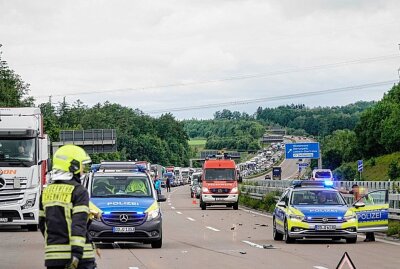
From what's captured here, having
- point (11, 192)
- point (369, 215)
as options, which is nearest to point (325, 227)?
point (369, 215)

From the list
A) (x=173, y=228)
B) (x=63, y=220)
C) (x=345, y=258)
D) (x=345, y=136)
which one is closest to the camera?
(x=63, y=220)

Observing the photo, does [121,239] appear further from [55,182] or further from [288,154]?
[288,154]

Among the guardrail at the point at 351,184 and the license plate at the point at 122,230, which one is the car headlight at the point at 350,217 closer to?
the license plate at the point at 122,230

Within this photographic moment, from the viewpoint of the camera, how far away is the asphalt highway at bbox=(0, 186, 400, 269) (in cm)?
1733

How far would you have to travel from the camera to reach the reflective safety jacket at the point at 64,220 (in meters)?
7.99

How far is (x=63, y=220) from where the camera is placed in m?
8.14

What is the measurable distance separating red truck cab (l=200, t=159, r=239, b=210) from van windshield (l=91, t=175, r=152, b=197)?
2538 centimetres

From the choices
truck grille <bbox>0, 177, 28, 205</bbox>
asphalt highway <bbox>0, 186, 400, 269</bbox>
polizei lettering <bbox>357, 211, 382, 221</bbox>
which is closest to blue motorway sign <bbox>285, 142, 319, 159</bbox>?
asphalt highway <bbox>0, 186, 400, 269</bbox>

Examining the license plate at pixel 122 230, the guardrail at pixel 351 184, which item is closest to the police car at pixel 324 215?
the license plate at pixel 122 230

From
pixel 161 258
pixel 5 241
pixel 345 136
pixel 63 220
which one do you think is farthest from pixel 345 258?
pixel 345 136

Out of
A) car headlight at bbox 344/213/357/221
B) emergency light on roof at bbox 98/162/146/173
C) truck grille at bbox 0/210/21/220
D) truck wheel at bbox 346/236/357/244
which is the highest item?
emergency light on roof at bbox 98/162/146/173

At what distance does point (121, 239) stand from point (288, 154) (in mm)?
50032

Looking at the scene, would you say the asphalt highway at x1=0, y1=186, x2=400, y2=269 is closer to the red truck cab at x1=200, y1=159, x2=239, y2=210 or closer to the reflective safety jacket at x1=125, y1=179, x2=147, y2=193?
the reflective safety jacket at x1=125, y1=179, x2=147, y2=193

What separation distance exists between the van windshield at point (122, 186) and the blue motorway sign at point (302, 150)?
48263 millimetres
